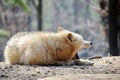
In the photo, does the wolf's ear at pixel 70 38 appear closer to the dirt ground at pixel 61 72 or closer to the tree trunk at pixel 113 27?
the dirt ground at pixel 61 72

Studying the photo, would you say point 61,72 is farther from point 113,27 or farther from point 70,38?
point 113,27

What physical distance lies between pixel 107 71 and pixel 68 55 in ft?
4.30

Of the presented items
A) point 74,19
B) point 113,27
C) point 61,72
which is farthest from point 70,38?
point 74,19

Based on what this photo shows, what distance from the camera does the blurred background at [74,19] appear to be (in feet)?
51.4

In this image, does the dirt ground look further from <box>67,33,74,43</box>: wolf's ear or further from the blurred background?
the blurred background

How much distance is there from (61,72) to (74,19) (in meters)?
37.2

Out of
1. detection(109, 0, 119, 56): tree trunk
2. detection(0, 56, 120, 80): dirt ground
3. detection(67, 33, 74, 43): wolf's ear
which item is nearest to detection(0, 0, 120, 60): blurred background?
detection(109, 0, 119, 56): tree trunk

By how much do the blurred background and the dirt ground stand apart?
19.1 ft

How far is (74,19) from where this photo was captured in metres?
44.7

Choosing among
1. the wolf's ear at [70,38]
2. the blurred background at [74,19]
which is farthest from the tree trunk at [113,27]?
the wolf's ear at [70,38]

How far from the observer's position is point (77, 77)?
6.68 m

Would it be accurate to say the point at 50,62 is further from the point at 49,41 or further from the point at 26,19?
the point at 26,19

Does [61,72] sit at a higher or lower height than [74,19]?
lower

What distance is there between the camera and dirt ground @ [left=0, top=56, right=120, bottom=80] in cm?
673
